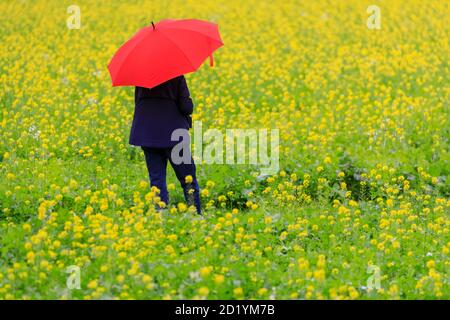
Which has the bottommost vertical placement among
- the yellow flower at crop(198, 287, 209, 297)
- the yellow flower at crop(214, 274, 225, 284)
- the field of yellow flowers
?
the yellow flower at crop(198, 287, 209, 297)

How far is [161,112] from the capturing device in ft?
20.9

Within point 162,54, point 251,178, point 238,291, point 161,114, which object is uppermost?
point 162,54

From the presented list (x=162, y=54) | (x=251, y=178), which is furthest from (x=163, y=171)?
(x=251, y=178)

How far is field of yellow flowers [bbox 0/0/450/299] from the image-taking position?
5.41 meters

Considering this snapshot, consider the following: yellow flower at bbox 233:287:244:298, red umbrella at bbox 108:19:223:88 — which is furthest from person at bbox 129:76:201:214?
yellow flower at bbox 233:287:244:298

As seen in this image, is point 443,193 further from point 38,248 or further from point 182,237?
point 38,248

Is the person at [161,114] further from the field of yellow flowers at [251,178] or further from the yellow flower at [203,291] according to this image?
the yellow flower at [203,291]

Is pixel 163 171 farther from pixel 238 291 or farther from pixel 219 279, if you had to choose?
pixel 238 291

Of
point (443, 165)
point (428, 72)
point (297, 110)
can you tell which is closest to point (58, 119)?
point (297, 110)

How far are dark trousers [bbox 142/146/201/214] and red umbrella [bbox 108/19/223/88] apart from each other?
2.22 ft

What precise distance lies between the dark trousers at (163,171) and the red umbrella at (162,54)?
2.22 ft

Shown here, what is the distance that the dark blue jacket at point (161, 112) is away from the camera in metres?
6.36

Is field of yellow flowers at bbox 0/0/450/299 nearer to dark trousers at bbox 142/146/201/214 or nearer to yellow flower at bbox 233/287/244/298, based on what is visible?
yellow flower at bbox 233/287/244/298

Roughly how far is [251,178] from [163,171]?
118cm
